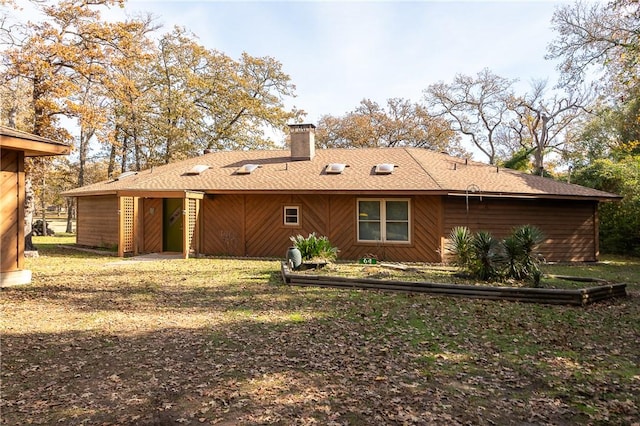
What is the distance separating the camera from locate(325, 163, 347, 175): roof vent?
13.9m

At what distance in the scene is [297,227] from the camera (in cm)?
1321

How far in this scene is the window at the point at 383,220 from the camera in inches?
492

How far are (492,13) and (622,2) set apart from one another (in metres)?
2.83

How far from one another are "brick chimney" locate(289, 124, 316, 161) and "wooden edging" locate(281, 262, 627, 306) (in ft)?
27.7

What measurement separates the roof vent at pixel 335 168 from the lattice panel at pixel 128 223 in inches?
283

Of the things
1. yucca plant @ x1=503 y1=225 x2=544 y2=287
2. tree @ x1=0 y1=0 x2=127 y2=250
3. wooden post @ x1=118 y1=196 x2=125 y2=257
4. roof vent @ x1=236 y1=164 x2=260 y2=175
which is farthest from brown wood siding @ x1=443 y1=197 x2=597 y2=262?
tree @ x1=0 y1=0 x2=127 y2=250

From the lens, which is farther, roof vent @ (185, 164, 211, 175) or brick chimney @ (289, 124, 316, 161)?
brick chimney @ (289, 124, 316, 161)

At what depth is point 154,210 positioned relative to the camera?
14.2 metres

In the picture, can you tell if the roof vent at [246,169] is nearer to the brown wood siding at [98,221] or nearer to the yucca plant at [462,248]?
the brown wood siding at [98,221]

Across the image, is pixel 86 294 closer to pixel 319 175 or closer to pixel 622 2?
pixel 319 175

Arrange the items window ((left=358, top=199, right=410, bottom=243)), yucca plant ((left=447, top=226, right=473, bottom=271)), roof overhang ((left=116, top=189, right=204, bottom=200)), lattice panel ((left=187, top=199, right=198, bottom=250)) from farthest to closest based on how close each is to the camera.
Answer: lattice panel ((left=187, top=199, right=198, bottom=250)) → roof overhang ((left=116, top=189, right=204, bottom=200)) → window ((left=358, top=199, right=410, bottom=243)) → yucca plant ((left=447, top=226, right=473, bottom=271))

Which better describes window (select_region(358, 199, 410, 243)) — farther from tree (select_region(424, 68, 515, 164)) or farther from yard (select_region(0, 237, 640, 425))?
tree (select_region(424, 68, 515, 164))

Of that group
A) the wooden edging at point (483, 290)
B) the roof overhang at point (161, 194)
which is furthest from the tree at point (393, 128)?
the wooden edging at point (483, 290)

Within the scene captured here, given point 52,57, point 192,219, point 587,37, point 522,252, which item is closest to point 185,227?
point 192,219
